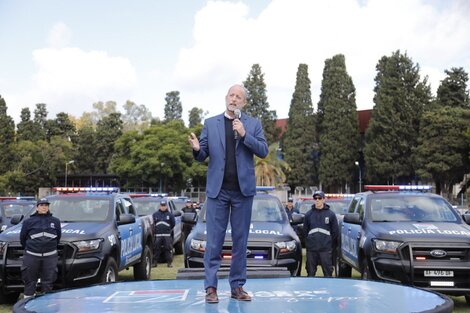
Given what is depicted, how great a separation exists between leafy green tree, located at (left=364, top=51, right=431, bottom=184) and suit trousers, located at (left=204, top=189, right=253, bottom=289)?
193ft

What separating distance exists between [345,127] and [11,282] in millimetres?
61919

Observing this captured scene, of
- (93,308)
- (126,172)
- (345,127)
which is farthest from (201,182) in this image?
(93,308)

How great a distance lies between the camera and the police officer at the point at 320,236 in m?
10.6

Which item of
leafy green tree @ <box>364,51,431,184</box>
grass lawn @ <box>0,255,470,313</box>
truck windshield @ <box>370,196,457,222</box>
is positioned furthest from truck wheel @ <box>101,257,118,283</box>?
leafy green tree @ <box>364,51,431,184</box>

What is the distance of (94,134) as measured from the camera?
87.6 metres

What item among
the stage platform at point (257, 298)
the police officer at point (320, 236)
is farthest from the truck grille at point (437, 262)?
the stage platform at point (257, 298)

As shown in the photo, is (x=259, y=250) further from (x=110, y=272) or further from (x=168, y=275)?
(x=168, y=275)

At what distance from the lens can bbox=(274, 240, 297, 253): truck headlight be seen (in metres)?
10.0

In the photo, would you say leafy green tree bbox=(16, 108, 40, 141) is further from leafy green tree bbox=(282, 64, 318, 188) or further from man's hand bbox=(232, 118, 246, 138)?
man's hand bbox=(232, 118, 246, 138)

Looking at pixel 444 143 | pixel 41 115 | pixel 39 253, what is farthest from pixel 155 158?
pixel 39 253

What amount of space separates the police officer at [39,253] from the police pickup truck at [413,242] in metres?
4.74

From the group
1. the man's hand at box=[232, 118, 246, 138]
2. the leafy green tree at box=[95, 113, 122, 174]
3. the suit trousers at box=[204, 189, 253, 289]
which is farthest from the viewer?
the leafy green tree at box=[95, 113, 122, 174]

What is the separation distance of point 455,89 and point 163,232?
5359 cm

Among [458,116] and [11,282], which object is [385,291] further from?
[458,116]
